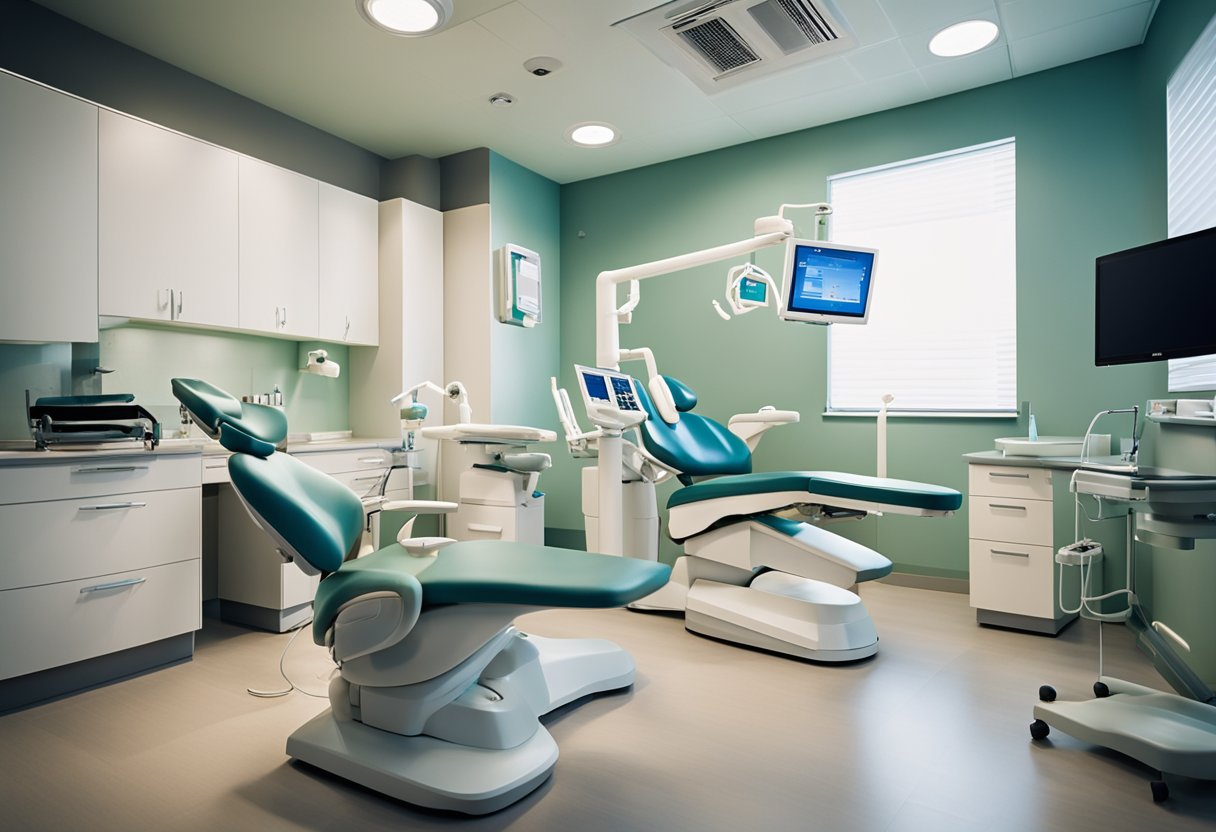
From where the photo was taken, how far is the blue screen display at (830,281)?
10.4 feet

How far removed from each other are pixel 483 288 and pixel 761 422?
6.89 ft

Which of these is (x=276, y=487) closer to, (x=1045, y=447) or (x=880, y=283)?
(x=1045, y=447)

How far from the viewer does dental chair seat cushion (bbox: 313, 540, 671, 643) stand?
1.73 m

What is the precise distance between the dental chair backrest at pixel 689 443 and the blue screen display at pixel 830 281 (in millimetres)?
821

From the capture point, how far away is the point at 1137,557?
10.6 ft

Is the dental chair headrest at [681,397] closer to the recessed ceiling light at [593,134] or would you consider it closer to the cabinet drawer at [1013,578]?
the cabinet drawer at [1013,578]

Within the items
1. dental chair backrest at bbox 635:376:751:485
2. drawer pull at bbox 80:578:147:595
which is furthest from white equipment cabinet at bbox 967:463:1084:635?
drawer pull at bbox 80:578:147:595

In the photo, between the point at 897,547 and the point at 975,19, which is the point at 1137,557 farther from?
the point at 975,19

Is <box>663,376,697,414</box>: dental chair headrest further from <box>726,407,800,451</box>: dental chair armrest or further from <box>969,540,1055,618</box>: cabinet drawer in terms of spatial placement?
<box>969,540,1055,618</box>: cabinet drawer

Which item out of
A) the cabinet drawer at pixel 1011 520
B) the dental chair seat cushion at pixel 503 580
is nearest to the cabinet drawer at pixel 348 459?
the dental chair seat cushion at pixel 503 580

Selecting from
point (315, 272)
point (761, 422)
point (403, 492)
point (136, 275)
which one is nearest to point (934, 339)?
point (761, 422)

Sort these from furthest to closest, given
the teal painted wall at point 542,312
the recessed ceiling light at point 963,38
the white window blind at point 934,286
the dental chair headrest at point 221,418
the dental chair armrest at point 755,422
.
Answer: the teal painted wall at point 542,312, the white window blind at point 934,286, the dental chair armrest at point 755,422, the recessed ceiling light at point 963,38, the dental chair headrest at point 221,418

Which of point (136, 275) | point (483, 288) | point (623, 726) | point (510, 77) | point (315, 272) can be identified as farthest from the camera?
point (483, 288)

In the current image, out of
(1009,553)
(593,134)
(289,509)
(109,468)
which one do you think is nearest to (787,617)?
(1009,553)
